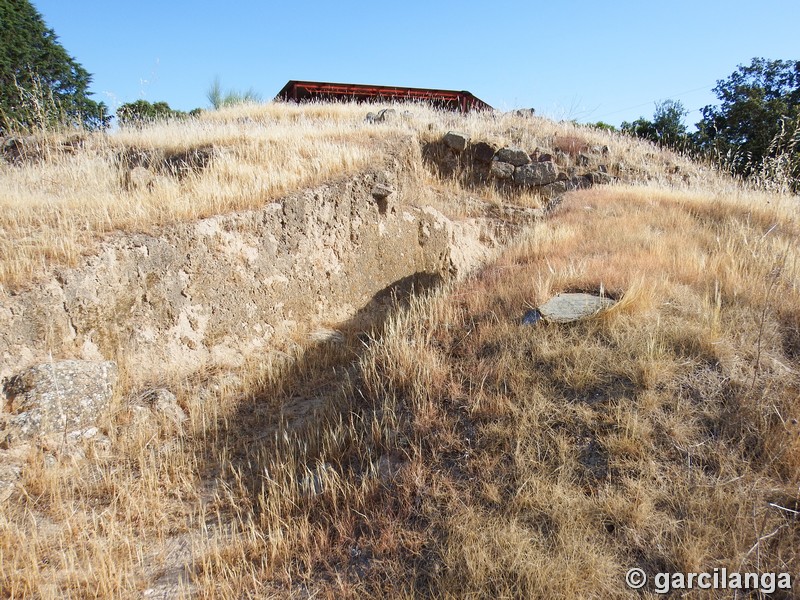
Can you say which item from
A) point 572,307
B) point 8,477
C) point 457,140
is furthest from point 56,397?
point 457,140

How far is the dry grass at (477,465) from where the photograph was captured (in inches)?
105

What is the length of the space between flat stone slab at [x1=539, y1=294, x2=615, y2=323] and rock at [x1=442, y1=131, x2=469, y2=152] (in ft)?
24.1

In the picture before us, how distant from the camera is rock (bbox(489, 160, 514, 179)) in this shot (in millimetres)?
11133

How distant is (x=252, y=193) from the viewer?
20.9ft

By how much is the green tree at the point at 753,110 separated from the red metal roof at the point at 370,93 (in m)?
10.3

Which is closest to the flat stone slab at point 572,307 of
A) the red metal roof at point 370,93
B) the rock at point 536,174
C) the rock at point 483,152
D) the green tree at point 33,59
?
the rock at point 536,174

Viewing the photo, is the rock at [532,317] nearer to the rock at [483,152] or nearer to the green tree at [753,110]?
the rock at [483,152]

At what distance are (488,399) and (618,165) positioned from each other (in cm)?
1095

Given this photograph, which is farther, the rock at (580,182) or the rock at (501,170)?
the rock at (580,182)

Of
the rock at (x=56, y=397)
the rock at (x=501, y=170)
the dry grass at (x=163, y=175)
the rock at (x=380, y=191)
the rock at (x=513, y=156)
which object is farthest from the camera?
the rock at (x=513, y=156)

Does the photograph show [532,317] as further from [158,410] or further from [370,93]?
[370,93]

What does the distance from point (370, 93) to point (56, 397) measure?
2034 cm

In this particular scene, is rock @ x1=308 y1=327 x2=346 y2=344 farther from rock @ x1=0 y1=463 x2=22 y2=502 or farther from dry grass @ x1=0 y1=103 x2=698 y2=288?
rock @ x1=0 y1=463 x2=22 y2=502

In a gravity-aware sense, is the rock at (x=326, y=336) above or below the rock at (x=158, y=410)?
above
